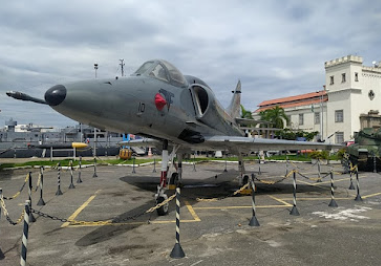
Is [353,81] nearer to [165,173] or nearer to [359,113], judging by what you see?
[359,113]

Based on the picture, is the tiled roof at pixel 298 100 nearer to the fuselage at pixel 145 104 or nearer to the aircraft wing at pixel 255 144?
the aircraft wing at pixel 255 144

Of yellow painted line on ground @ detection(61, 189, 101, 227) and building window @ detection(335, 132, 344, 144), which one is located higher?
building window @ detection(335, 132, 344, 144)

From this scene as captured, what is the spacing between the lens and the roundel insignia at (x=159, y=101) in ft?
21.0

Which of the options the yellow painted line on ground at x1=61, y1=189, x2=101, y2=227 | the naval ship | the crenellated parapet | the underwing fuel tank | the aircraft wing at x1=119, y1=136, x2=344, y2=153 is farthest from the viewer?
the crenellated parapet

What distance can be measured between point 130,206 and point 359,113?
49.1m

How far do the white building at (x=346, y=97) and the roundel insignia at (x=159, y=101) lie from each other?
142ft

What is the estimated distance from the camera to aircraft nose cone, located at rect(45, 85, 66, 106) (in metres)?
4.11

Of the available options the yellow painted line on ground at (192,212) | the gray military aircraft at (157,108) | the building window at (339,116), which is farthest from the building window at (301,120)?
the yellow painted line on ground at (192,212)

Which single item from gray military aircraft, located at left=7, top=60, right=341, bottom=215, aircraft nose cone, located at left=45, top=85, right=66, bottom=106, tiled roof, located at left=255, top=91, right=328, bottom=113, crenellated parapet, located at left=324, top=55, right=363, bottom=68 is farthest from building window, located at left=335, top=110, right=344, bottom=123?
aircraft nose cone, located at left=45, top=85, right=66, bottom=106

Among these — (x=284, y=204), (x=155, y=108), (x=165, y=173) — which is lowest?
(x=284, y=204)

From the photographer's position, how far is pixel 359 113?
46406 mm

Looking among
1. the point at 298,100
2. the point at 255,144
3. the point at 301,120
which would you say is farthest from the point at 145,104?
the point at 298,100

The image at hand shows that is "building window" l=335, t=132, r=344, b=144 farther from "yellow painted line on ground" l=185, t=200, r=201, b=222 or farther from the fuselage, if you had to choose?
"yellow painted line on ground" l=185, t=200, r=201, b=222

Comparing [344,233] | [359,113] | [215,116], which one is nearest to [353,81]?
[359,113]
